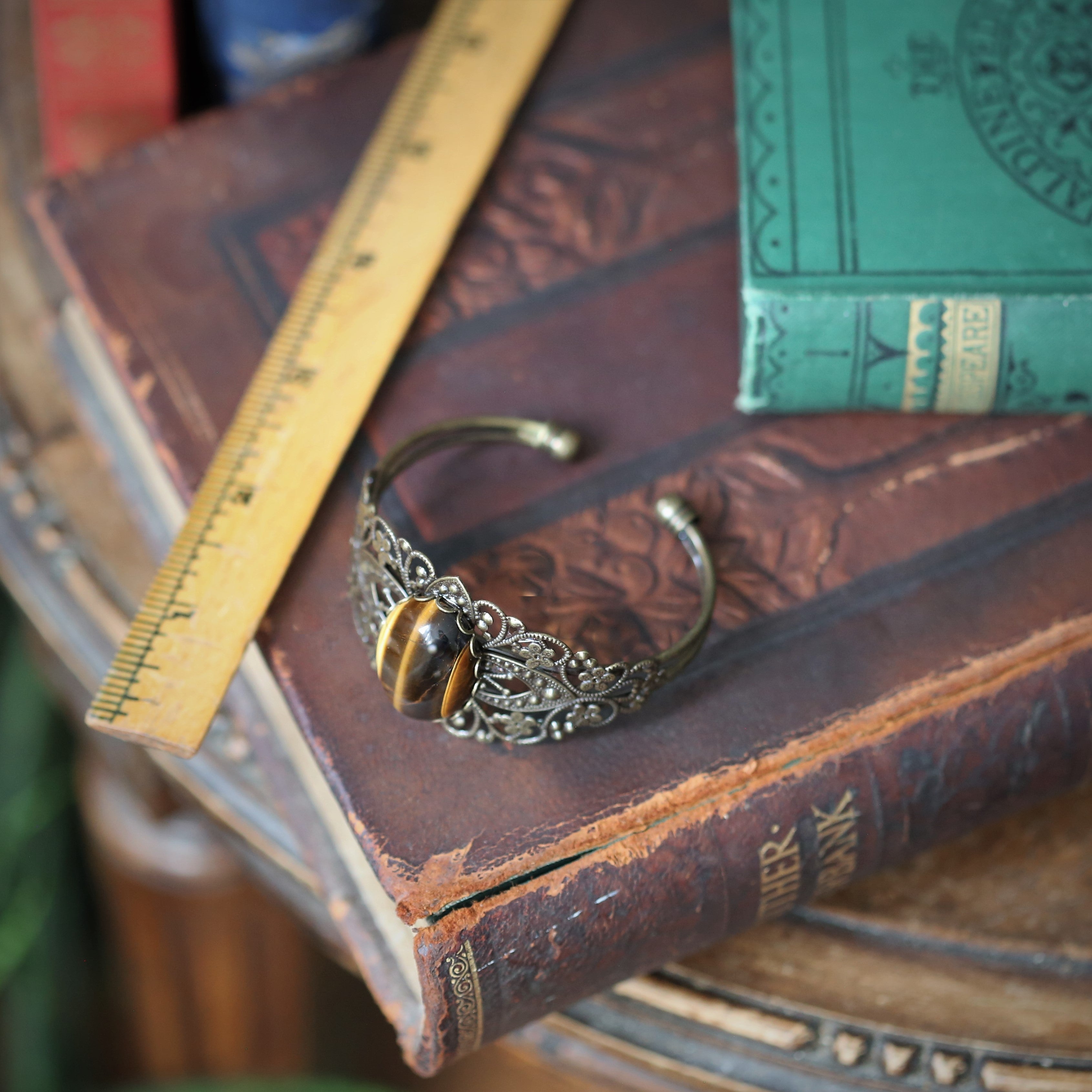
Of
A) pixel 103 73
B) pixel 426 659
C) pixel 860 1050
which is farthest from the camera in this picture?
pixel 103 73

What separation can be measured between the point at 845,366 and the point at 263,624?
0.46m

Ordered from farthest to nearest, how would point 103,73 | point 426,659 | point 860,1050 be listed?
point 103,73 < point 860,1050 < point 426,659

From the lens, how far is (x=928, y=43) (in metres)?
0.97

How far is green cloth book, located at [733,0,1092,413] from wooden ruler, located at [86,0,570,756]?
9.7 inches

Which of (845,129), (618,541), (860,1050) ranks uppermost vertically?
(845,129)

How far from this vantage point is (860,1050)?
2.82ft

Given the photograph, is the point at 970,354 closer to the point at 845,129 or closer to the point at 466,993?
the point at 845,129

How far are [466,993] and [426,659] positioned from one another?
205 mm

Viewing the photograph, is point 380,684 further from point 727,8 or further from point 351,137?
point 727,8

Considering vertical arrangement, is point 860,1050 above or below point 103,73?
below

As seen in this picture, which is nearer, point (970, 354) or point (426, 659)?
point (426, 659)

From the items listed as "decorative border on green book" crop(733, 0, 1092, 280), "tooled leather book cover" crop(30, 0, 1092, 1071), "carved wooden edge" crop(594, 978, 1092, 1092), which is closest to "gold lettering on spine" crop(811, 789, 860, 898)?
"tooled leather book cover" crop(30, 0, 1092, 1071)

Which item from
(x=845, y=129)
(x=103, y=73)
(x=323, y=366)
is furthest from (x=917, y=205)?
(x=103, y=73)

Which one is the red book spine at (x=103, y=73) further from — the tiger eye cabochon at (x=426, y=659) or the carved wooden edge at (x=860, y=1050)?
the carved wooden edge at (x=860, y=1050)
